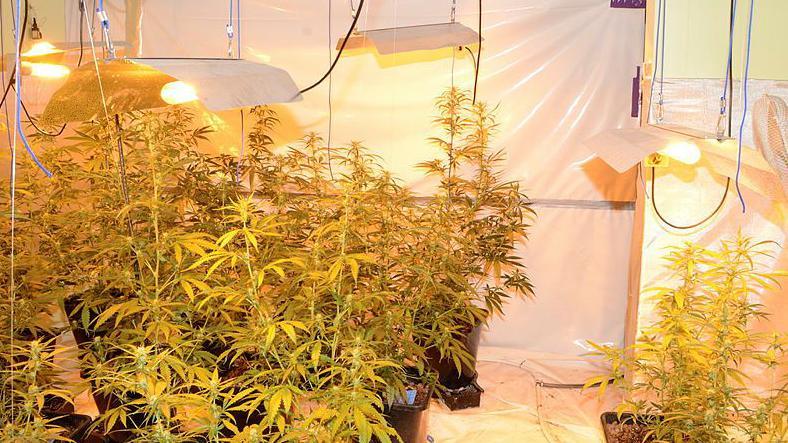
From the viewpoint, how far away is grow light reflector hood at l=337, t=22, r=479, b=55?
8.50 ft

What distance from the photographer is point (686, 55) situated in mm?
2928

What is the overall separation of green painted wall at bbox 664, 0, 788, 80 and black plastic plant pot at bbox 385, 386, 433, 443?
1.71 m

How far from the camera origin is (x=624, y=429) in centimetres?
256

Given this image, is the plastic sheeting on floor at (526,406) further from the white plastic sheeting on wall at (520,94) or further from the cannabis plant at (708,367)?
the cannabis plant at (708,367)

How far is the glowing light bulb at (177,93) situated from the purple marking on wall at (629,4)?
2609 mm

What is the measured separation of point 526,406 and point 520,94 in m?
1.64

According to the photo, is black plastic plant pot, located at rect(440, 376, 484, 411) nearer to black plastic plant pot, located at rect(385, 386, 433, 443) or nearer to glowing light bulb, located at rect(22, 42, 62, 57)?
black plastic plant pot, located at rect(385, 386, 433, 443)

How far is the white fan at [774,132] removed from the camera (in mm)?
2352

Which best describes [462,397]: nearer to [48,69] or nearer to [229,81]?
[229,81]

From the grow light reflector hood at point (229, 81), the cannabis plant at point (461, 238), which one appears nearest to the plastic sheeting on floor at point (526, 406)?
the cannabis plant at point (461, 238)

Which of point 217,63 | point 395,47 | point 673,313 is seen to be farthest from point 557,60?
point 217,63

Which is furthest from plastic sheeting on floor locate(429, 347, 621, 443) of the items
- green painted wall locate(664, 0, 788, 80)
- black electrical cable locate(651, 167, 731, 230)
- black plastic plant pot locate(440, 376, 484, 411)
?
green painted wall locate(664, 0, 788, 80)

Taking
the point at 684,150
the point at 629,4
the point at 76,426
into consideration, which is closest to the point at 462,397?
the point at 76,426

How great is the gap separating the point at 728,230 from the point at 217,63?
222 centimetres
